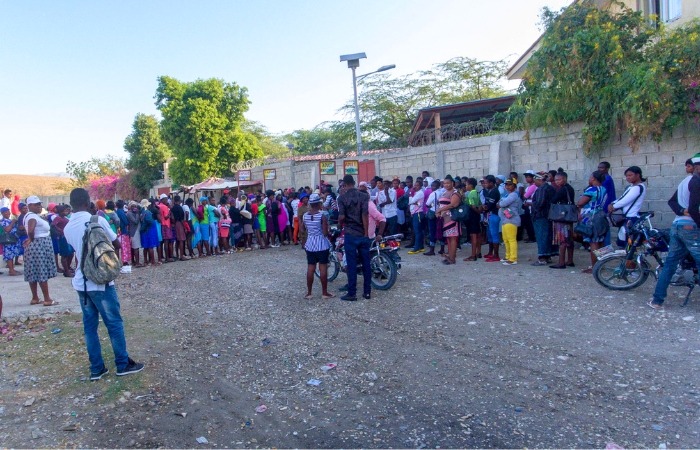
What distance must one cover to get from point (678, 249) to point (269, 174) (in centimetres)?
2100

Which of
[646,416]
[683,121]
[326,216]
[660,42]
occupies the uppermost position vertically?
[660,42]

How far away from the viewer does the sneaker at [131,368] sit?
5.28 metres

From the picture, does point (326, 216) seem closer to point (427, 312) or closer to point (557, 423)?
point (427, 312)

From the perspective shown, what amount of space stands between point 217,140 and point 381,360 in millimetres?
30041

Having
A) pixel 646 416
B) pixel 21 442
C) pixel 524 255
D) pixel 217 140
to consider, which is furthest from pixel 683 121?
pixel 217 140

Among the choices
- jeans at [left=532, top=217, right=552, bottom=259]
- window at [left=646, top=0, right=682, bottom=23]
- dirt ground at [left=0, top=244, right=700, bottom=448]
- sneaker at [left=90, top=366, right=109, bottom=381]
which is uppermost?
window at [left=646, top=0, right=682, bottom=23]

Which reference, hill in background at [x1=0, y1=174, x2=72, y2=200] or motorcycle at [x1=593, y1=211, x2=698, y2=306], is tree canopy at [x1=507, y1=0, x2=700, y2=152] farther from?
hill in background at [x1=0, y1=174, x2=72, y2=200]

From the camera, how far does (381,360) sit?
17.7 feet

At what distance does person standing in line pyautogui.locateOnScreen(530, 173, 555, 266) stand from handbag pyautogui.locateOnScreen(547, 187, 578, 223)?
25 cm

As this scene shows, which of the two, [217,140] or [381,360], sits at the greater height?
[217,140]

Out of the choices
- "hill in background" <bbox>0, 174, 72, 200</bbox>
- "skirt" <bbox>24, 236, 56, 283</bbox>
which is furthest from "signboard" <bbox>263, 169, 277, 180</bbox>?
"hill in background" <bbox>0, 174, 72, 200</bbox>

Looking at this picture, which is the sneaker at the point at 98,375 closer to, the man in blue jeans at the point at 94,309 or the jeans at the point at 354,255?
the man in blue jeans at the point at 94,309

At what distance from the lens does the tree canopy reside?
32.4 feet

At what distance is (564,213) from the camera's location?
899 centimetres
